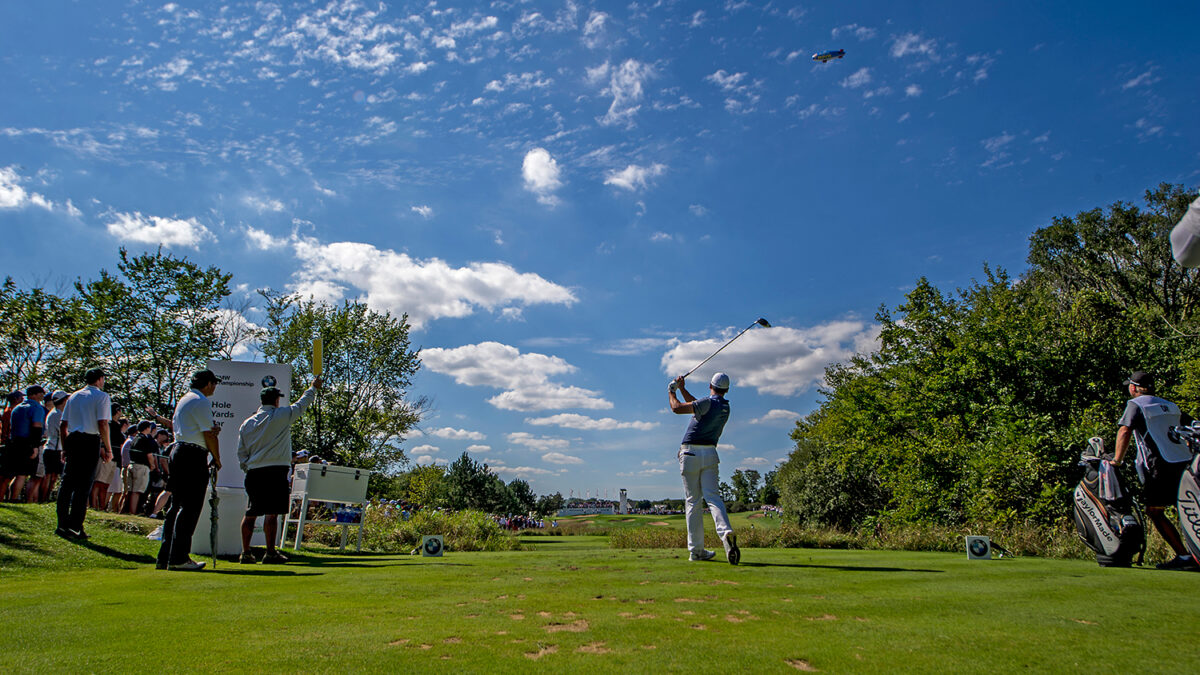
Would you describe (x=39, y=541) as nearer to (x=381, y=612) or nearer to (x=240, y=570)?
(x=240, y=570)

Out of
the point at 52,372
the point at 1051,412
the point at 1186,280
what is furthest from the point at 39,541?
the point at 1186,280

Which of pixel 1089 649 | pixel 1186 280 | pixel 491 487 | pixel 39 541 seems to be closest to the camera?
pixel 1089 649

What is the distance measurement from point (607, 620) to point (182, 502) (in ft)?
19.3

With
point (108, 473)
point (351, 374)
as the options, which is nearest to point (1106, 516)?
point (108, 473)

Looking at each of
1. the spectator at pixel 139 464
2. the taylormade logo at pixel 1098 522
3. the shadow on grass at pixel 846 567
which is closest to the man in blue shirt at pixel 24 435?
the spectator at pixel 139 464

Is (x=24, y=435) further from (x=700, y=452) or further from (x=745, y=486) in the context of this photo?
(x=745, y=486)

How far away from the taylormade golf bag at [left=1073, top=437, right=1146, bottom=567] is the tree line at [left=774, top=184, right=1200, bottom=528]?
8.03 m

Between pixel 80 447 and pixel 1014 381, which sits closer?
pixel 80 447

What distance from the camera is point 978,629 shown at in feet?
12.5

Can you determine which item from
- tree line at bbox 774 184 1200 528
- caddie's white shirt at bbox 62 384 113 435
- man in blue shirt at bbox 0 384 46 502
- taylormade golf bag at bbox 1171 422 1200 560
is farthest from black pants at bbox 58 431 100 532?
tree line at bbox 774 184 1200 528

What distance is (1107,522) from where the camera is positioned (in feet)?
25.8

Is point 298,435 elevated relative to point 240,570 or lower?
elevated

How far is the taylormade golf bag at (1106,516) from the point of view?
7602mm

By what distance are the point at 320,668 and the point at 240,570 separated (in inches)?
210
